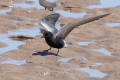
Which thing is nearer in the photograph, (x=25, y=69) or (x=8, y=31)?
(x=25, y=69)

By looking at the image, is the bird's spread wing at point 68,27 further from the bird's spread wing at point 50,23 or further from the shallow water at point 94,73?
the shallow water at point 94,73

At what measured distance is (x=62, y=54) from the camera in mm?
9484

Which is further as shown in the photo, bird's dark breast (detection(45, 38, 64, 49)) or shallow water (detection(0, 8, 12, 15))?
shallow water (detection(0, 8, 12, 15))

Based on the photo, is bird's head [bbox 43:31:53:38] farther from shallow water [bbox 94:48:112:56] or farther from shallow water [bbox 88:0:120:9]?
shallow water [bbox 88:0:120:9]

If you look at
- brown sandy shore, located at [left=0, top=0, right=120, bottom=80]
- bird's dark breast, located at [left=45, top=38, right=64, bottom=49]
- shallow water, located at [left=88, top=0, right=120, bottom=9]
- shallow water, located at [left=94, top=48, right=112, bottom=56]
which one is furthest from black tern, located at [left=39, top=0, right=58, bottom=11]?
bird's dark breast, located at [left=45, top=38, right=64, bottom=49]

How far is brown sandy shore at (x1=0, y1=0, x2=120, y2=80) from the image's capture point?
7.75 meters

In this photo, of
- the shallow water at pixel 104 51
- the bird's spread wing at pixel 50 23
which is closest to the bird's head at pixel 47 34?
the bird's spread wing at pixel 50 23

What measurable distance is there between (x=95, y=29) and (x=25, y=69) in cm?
450

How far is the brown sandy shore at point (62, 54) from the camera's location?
775 cm

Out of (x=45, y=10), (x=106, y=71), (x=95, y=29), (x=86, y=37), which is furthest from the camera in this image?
(x=45, y=10)

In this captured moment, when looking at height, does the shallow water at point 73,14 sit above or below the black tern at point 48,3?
below

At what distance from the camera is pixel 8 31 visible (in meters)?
11.3

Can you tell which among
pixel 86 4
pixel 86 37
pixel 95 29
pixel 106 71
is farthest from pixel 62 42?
pixel 86 4

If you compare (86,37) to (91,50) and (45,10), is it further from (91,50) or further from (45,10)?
(45,10)
